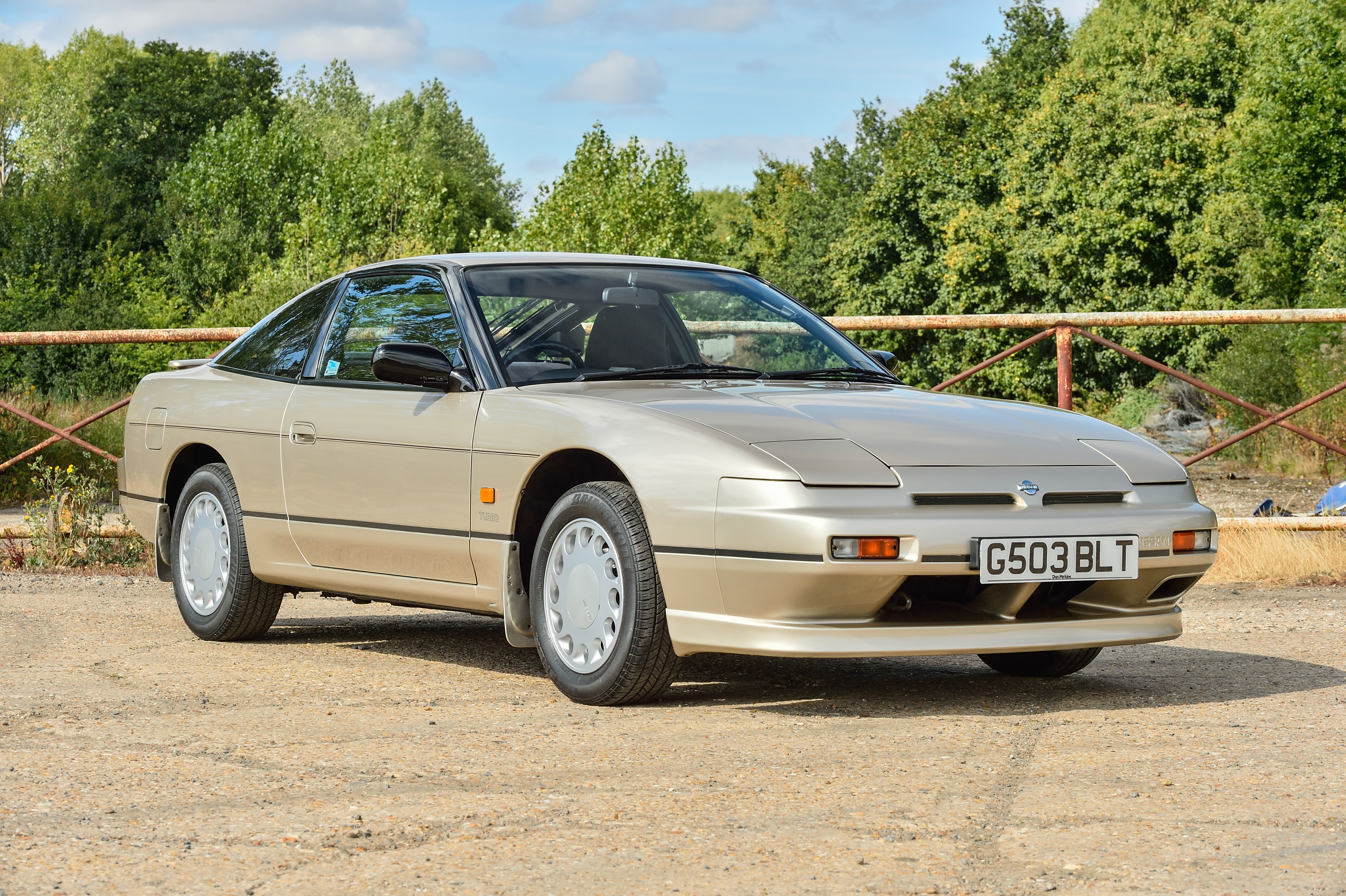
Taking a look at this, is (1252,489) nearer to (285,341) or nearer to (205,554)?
(285,341)

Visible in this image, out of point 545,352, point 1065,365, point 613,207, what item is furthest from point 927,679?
point 613,207

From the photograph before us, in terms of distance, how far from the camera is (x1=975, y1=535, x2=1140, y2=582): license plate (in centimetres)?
458

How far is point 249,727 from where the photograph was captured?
4.70 m

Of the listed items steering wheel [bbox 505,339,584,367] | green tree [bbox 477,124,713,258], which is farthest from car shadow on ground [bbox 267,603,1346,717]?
green tree [bbox 477,124,713,258]

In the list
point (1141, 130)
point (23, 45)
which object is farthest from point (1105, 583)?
point (23, 45)

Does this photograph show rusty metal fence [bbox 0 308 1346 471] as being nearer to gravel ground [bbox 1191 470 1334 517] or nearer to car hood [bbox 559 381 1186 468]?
gravel ground [bbox 1191 470 1334 517]

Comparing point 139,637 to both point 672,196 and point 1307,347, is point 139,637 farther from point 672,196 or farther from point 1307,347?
point 672,196

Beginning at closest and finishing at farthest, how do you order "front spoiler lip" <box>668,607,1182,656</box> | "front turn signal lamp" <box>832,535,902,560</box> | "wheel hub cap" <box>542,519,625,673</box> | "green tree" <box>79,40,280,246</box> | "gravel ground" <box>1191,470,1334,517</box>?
1. "front turn signal lamp" <box>832,535,902,560</box>
2. "front spoiler lip" <box>668,607,1182,656</box>
3. "wheel hub cap" <box>542,519,625,673</box>
4. "gravel ground" <box>1191,470,1334,517</box>
5. "green tree" <box>79,40,280,246</box>

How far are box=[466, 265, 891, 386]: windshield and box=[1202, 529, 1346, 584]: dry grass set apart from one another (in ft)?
12.5

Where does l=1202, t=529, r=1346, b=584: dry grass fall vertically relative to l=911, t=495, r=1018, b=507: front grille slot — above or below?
below

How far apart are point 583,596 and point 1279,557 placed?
536cm

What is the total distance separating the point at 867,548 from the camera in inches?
176

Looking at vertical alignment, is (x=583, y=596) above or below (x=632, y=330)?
below

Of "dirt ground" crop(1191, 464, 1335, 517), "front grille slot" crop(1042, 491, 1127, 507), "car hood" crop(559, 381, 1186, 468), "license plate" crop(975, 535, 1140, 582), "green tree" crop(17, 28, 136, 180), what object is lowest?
"dirt ground" crop(1191, 464, 1335, 517)
